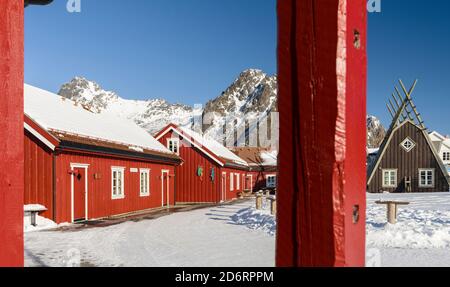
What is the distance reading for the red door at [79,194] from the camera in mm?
14438

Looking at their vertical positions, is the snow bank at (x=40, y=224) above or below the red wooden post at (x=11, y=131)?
below

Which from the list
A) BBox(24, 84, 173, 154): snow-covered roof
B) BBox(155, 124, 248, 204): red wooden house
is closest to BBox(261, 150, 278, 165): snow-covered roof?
BBox(155, 124, 248, 204): red wooden house

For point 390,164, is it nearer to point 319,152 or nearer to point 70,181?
point 70,181

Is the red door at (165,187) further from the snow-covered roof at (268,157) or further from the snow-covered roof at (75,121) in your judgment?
the snow-covered roof at (268,157)

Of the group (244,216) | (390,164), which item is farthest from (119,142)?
(390,164)

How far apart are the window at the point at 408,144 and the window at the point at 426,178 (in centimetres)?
176

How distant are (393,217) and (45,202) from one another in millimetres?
10612

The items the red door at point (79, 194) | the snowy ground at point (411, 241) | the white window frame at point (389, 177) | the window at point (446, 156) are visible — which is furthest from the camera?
the window at point (446, 156)

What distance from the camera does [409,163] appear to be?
2861cm

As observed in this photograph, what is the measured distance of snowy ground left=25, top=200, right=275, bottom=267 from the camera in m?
7.16

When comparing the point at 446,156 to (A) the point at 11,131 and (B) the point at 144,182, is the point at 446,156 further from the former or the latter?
(A) the point at 11,131

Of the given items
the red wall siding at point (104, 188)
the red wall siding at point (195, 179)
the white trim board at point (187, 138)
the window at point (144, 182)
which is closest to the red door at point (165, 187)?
the red wall siding at point (104, 188)

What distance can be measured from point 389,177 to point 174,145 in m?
15.2

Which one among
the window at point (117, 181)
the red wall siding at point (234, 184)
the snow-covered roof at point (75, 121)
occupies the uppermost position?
the snow-covered roof at point (75, 121)
